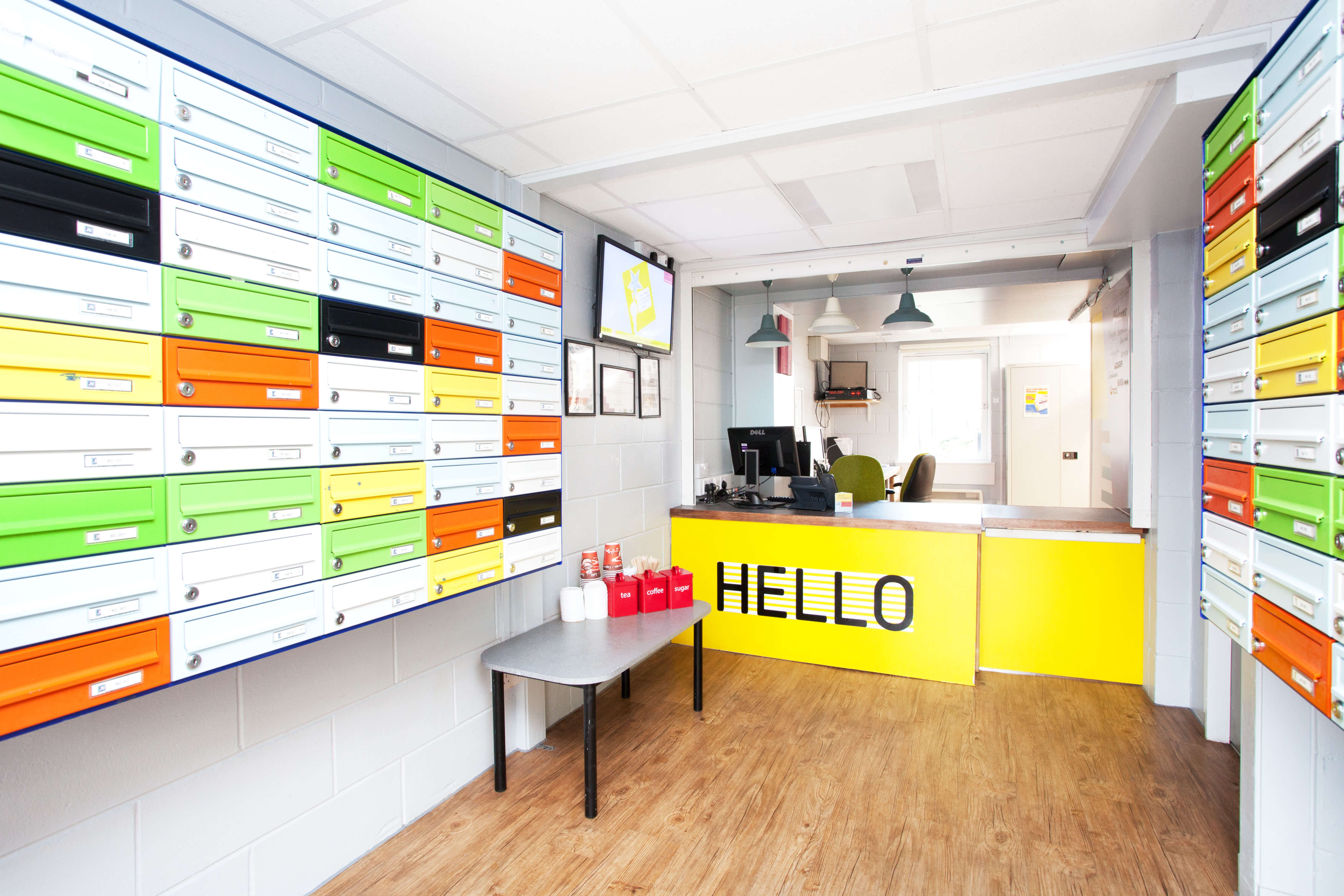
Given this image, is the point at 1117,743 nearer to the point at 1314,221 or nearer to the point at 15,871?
the point at 1314,221

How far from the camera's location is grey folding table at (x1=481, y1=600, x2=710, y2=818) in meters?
2.38

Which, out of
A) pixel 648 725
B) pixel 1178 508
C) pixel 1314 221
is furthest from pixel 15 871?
Answer: pixel 1178 508

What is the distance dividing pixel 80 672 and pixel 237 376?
669 mm

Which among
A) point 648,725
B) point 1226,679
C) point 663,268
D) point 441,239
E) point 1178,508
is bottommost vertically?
point 648,725

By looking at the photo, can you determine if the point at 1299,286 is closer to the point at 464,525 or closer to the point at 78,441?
the point at 464,525

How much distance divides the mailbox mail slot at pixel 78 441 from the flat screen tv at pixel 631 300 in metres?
2.24

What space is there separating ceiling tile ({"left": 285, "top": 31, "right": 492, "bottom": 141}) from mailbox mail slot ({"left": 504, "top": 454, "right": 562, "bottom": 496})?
1.23m

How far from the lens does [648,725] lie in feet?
10.4

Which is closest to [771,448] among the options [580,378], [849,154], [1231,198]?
[580,378]

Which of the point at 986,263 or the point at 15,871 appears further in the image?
the point at 986,263

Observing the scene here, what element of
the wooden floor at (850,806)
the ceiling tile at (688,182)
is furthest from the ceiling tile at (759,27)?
the wooden floor at (850,806)

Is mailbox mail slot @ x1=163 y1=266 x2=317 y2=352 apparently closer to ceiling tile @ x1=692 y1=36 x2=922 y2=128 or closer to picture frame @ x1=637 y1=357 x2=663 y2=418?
ceiling tile @ x1=692 y1=36 x2=922 y2=128

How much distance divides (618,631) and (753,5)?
2326 millimetres

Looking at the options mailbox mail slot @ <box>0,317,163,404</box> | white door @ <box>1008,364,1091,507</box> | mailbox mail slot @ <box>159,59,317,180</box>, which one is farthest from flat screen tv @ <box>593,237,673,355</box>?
white door @ <box>1008,364,1091,507</box>
